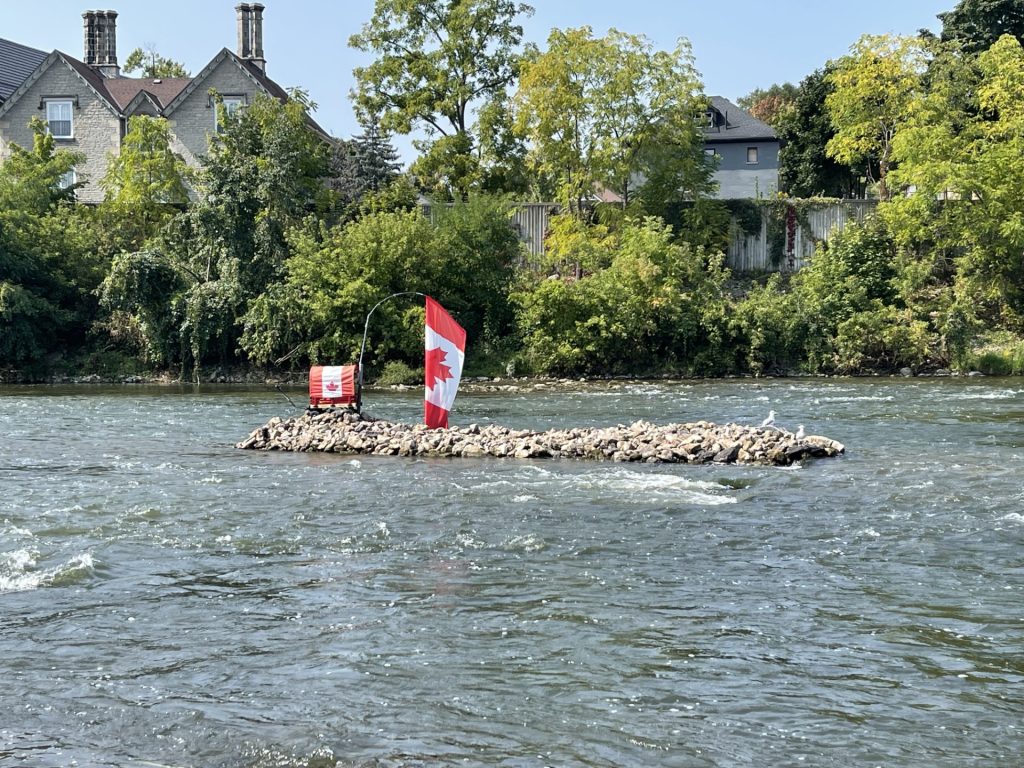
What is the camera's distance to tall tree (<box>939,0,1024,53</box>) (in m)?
57.9

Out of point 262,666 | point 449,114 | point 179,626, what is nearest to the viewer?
point 262,666

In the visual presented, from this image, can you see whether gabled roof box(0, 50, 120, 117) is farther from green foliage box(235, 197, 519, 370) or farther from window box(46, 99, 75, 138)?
green foliage box(235, 197, 519, 370)

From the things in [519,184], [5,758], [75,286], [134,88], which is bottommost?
[5,758]

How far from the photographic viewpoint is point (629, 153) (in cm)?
4797

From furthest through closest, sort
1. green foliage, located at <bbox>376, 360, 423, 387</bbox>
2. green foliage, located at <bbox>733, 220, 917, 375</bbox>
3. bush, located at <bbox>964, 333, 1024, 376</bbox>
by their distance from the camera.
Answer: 1. green foliage, located at <bbox>733, 220, 917, 375</bbox>
2. green foliage, located at <bbox>376, 360, 423, 387</bbox>
3. bush, located at <bbox>964, 333, 1024, 376</bbox>

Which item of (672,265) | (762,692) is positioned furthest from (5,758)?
(672,265)

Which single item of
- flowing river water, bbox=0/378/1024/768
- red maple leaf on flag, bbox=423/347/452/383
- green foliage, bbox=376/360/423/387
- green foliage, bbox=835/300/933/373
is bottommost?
flowing river water, bbox=0/378/1024/768

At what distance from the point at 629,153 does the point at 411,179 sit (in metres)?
9.92

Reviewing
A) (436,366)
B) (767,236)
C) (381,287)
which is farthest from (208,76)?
(436,366)

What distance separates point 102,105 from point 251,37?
327 inches

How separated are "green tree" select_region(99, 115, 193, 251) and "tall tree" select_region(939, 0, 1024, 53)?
121ft

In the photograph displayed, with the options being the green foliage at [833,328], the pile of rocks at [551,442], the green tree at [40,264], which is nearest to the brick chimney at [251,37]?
the green tree at [40,264]

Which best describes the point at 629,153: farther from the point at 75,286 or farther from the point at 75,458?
the point at 75,458

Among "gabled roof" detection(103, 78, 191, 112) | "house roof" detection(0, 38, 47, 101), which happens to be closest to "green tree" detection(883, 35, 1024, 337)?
"gabled roof" detection(103, 78, 191, 112)
